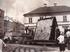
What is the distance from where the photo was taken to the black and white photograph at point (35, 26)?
245 centimetres

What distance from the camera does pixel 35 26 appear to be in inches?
99.2

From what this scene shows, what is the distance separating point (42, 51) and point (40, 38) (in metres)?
0.18

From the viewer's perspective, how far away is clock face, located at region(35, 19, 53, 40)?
2.50 meters

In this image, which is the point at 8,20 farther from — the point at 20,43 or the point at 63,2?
the point at 63,2

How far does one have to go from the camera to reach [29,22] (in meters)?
2.51

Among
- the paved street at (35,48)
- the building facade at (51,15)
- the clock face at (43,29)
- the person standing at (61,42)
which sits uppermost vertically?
the building facade at (51,15)

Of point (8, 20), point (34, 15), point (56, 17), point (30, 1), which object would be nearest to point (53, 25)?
point (56, 17)

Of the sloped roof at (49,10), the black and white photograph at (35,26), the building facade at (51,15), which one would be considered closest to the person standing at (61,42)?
the black and white photograph at (35,26)

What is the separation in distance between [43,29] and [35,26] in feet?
0.38

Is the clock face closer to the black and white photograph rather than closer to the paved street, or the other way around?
the black and white photograph

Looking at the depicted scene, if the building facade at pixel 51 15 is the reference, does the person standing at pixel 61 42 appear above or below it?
below

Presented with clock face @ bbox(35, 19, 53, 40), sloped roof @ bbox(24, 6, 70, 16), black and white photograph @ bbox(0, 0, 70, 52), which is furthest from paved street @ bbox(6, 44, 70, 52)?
sloped roof @ bbox(24, 6, 70, 16)

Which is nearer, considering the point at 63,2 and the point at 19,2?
the point at 63,2

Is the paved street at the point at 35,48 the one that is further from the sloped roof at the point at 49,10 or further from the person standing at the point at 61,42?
the sloped roof at the point at 49,10
